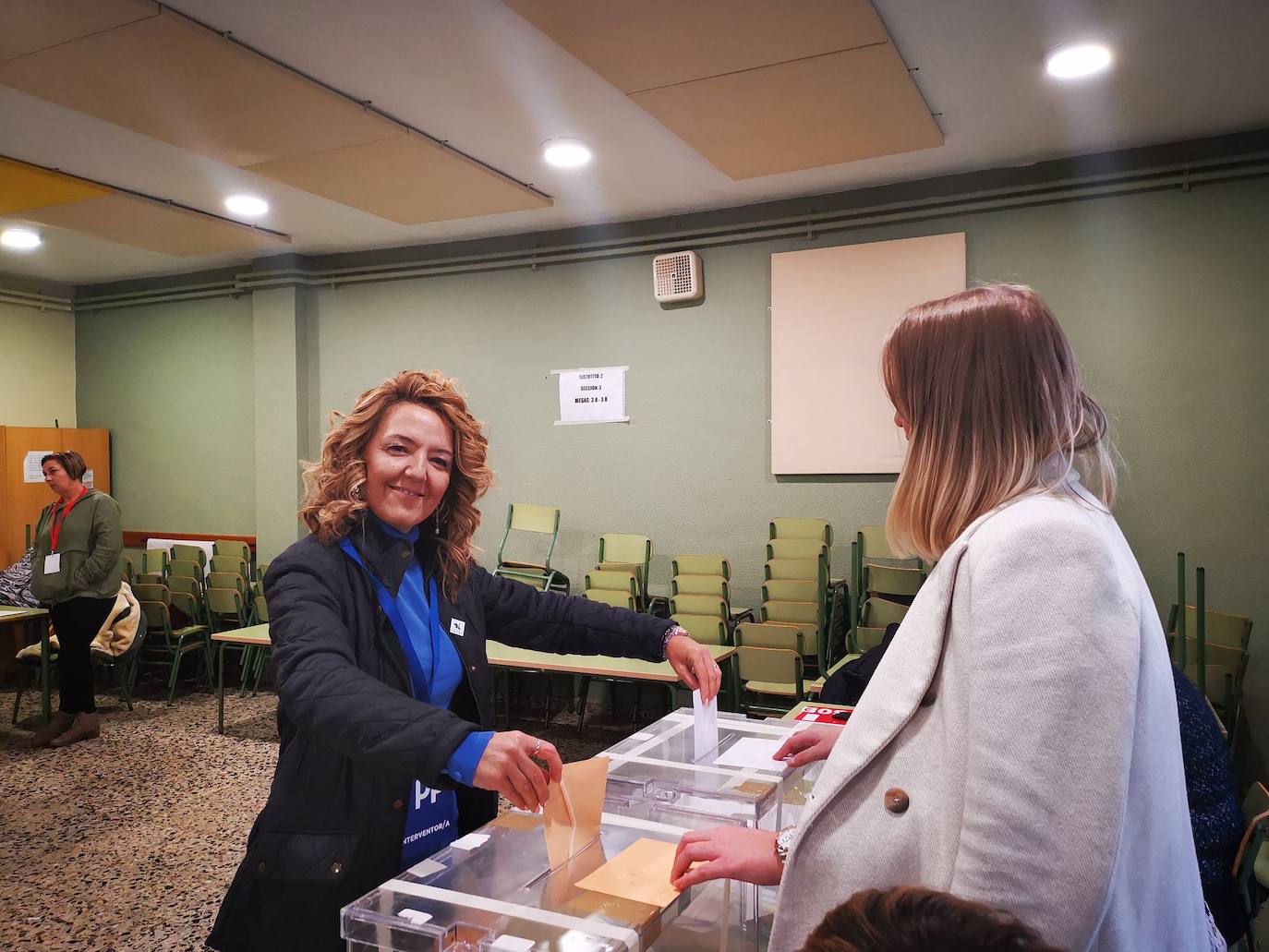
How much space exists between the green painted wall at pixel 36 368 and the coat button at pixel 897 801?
9342 millimetres

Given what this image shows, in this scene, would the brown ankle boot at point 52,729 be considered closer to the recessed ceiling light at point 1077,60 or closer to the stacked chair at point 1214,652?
the stacked chair at point 1214,652

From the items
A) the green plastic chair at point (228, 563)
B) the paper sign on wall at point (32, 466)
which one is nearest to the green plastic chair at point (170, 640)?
the green plastic chair at point (228, 563)

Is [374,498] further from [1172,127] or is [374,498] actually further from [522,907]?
[1172,127]

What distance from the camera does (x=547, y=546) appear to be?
22.8ft

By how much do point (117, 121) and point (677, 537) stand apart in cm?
415

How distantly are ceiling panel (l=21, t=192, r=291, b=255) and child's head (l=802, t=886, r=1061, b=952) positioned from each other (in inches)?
251

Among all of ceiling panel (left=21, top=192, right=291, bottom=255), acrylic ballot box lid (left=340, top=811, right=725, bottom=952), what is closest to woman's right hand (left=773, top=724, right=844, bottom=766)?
acrylic ballot box lid (left=340, top=811, right=725, bottom=952)

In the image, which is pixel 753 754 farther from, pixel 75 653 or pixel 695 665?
pixel 75 653

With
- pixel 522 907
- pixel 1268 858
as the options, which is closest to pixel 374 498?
pixel 522 907

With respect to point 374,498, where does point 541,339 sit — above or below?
above

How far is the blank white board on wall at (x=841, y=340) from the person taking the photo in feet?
18.8

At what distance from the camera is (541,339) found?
693 centimetres

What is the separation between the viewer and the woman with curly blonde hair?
1.33 meters

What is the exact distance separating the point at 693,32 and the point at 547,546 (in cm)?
427
